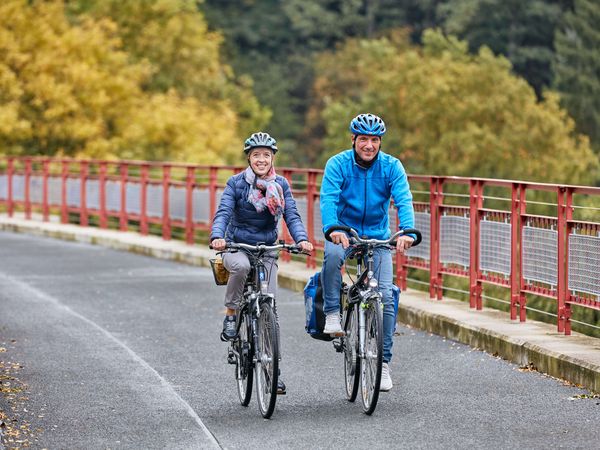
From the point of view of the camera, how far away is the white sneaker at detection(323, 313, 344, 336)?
30.1ft

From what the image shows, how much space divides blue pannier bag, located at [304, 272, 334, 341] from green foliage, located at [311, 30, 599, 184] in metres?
44.9

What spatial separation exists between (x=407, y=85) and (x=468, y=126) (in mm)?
4553

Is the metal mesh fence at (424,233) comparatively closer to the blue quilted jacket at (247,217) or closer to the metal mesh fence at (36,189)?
the blue quilted jacket at (247,217)

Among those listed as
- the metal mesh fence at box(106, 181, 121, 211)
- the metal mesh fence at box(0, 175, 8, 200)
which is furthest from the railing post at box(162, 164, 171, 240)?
the metal mesh fence at box(0, 175, 8, 200)

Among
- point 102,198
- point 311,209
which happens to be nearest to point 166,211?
point 102,198

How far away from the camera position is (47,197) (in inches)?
1217

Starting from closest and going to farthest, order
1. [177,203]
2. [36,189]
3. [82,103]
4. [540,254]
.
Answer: [540,254]
[177,203]
[36,189]
[82,103]

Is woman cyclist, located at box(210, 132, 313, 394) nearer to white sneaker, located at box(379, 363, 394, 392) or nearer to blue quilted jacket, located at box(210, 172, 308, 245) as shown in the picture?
blue quilted jacket, located at box(210, 172, 308, 245)

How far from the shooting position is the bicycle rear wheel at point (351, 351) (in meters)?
9.05

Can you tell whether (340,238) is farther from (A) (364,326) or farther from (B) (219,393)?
(B) (219,393)

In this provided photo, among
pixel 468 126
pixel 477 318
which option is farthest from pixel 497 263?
pixel 468 126

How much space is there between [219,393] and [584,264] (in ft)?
10.1

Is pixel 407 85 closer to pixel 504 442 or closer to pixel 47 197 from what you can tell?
pixel 47 197

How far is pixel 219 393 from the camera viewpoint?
9727 millimetres
